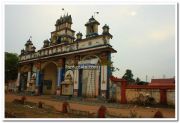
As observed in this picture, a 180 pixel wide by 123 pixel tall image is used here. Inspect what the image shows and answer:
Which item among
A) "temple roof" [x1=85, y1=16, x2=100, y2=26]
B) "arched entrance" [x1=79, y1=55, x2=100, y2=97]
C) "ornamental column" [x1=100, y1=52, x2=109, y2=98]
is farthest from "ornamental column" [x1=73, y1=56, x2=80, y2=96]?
"temple roof" [x1=85, y1=16, x2=100, y2=26]

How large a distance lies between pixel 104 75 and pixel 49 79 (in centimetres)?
916

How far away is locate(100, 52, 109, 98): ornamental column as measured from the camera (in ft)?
51.8

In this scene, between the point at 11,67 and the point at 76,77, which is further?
the point at 11,67

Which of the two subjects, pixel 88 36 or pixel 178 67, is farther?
pixel 88 36

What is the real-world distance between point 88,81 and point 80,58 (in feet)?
6.73

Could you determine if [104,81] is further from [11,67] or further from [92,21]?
[11,67]

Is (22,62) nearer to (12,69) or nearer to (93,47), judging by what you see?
(12,69)

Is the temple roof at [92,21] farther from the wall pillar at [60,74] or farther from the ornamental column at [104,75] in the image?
the wall pillar at [60,74]

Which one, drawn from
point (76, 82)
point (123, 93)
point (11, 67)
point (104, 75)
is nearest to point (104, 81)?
point (104, 75)

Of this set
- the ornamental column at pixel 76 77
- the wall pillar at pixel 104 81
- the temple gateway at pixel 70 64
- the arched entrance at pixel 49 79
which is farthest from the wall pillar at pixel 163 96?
the arched entrance at pixel 49 79

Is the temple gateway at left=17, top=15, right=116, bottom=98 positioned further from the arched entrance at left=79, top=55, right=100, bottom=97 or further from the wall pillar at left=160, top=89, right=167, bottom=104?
the wall pillar at left=160, top=89, right=167, bottom=104

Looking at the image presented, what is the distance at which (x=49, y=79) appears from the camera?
23391mm
